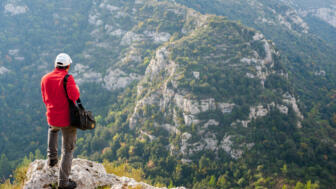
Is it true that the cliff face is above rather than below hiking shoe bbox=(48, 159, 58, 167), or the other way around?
below

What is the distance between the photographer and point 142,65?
132750 mm

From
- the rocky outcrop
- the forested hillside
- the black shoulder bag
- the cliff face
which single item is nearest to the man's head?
the black shoulder bag

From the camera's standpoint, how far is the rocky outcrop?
32.4 ft

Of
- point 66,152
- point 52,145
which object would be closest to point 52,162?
point 52,145

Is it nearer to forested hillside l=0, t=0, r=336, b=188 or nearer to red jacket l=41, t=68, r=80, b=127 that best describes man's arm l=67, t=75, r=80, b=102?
red jacket l=41, t=68, r=80, b=127

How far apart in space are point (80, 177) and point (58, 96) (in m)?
3.73

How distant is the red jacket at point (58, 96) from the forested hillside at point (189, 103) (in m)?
49.8

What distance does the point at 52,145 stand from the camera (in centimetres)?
995

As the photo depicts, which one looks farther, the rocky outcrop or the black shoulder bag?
the rocky outcrop

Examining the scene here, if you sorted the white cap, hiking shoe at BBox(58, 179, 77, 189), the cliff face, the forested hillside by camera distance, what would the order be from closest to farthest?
the white cap, hiking shoe at BBox(58, 179, 77, 189), the forested hillside, the cliff face

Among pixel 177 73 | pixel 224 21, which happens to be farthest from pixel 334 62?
pixel 177 73

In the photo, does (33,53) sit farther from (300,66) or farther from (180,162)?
(300,66)

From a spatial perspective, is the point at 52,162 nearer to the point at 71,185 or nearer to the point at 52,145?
the point at 52,145

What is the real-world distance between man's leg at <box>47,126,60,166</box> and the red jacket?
79cm
